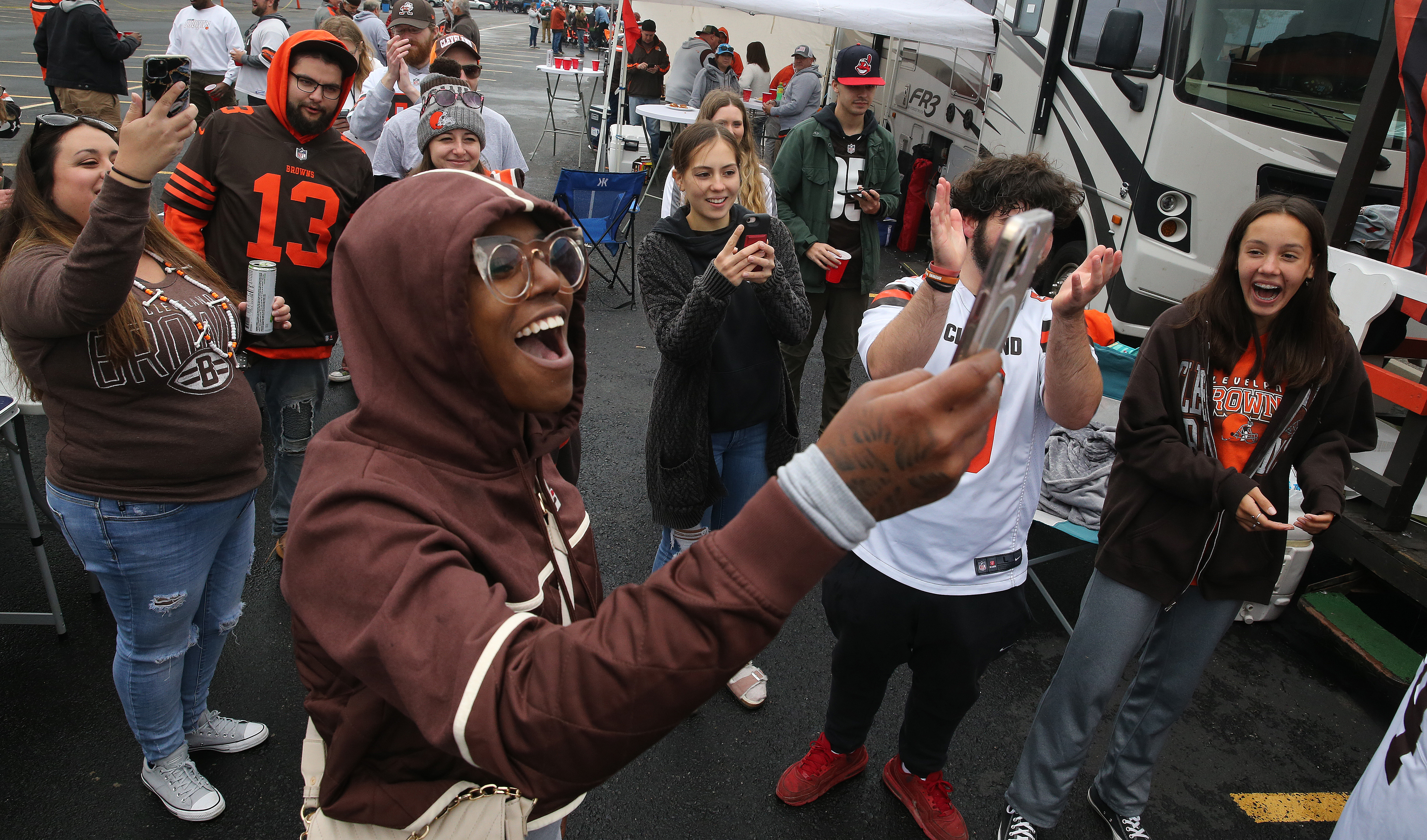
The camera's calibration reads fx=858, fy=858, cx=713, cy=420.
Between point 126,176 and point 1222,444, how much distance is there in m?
2.86

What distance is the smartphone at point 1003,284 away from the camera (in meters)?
0.93

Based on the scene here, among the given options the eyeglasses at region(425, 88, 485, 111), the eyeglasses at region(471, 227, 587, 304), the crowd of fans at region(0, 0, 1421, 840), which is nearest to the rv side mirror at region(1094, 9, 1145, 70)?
the crowd of fans at region(0, 0, 1421, 840)

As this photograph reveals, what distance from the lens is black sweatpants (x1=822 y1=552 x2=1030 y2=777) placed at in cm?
235

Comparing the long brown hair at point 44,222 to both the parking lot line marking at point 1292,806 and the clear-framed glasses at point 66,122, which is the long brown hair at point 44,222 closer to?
the clear-framed glasses at point 66,122

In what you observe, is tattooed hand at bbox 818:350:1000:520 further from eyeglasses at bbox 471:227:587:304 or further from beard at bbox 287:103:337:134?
beard at bbox 287:103:337:134

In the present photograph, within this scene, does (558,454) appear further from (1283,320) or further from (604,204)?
(604,204)

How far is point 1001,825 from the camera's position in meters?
2.71

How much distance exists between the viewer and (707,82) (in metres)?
11.4

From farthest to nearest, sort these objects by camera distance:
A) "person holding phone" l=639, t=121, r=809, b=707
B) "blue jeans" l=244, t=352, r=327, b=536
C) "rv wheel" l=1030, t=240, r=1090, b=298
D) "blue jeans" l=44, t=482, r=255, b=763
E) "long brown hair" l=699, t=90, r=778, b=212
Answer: "rv wheel" l=1030, t=240, r=1090, b=298
"long brown hair" l=699, t=90, r=778, b=212
"blue jeans" l=244, t=352, r=327, b=536
"person holding phone" l=639, t=121, r=809, b=707
"blue jeans" l=44, t=482, r=255, b=763

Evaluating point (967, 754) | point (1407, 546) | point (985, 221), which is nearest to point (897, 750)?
point (967, 754)

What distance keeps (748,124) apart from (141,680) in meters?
3.43

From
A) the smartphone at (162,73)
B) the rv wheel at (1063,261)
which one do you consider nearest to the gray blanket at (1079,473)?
the rv wheel at (1063,261)

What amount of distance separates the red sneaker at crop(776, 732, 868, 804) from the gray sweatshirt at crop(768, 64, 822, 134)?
9.92 meters

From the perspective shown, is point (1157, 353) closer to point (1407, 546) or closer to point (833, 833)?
point (833, 833)
